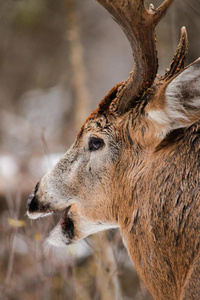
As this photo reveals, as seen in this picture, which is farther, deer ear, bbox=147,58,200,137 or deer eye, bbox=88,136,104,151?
deer eye, bbox=88,136,104,151

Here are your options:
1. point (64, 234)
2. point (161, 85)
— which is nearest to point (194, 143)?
point (161, 85)

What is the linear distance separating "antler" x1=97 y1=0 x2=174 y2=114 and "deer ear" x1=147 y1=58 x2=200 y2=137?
0.23m

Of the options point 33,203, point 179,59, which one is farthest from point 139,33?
point 33,203

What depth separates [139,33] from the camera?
9.16 ft

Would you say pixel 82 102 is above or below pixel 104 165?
below

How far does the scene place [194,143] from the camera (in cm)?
280

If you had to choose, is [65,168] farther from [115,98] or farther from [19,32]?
[19,32]

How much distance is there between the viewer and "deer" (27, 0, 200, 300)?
2.70m

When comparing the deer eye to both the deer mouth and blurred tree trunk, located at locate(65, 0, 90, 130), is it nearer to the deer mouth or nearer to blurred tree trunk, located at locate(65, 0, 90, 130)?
the deer mouth

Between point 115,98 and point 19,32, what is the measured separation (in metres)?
10.2

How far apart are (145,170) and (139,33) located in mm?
831

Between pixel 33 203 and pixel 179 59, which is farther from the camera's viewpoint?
A: pixel 33 203

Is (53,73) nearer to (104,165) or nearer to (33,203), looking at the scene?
(33,203)

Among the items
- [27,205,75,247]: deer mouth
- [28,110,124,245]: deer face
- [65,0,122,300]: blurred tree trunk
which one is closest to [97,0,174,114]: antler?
[28,110,124,245]: deer face
